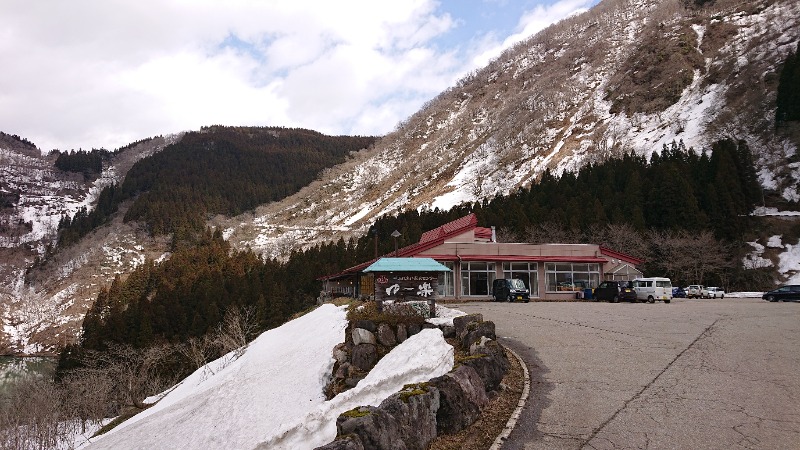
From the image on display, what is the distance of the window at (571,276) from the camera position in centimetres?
3341

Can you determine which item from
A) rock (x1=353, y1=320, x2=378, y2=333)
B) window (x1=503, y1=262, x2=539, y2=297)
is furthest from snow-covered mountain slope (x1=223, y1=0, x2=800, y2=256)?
rock (x1=353, y1=320, x2=378, y2=333)

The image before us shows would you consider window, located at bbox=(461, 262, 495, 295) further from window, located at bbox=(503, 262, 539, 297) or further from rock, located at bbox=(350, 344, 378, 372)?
rock, located at bbox=(350, 344, 378, 372)

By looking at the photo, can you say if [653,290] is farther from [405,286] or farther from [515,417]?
[515,417]

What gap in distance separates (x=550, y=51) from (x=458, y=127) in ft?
167

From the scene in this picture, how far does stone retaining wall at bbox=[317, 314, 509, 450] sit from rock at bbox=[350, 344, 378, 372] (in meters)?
3.64

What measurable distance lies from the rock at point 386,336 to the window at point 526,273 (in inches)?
793

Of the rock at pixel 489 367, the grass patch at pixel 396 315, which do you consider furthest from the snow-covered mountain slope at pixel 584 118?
the rock at pixel 489 367

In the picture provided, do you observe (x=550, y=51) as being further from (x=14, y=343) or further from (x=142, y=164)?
(x=14, y=343)

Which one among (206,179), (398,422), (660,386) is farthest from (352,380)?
(206,179)

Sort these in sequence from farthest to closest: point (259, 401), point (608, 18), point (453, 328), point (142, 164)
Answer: point (608, 18) → point (142, 164) → point (259, 401) → point (453, 328)

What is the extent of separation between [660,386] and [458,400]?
3906 mm

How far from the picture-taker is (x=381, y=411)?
5.85 m

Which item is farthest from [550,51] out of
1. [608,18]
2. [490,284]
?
[490,284]

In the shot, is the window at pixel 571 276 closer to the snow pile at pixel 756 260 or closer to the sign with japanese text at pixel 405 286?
the sign with japanese text at pixel 405 286
